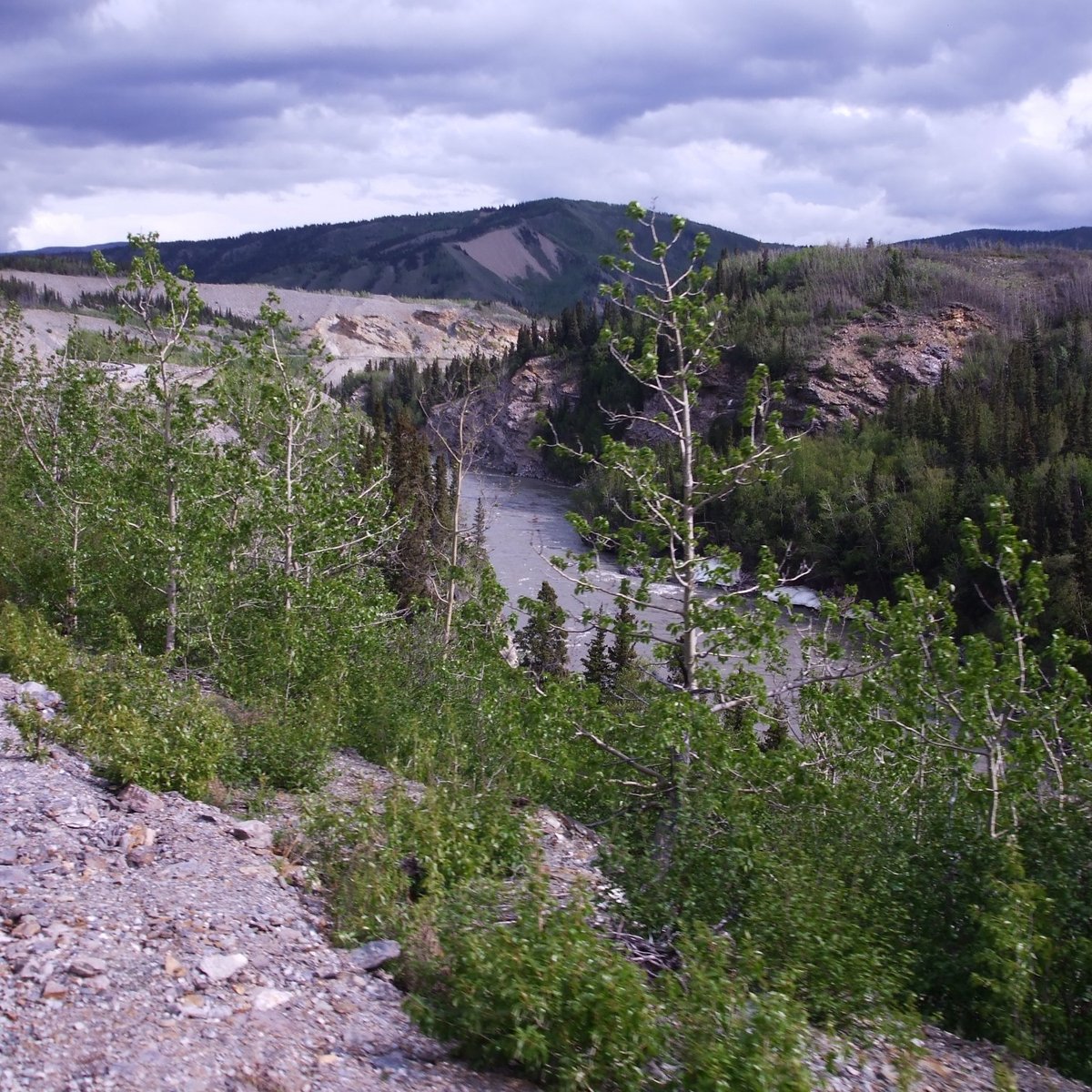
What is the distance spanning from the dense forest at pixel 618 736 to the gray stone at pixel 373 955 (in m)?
0.14

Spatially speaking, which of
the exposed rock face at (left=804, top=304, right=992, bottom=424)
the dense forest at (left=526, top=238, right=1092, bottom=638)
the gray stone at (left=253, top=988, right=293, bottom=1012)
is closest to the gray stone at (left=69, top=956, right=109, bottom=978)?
the gray stone at (left=253, top=988, right=293, bottom=1012)

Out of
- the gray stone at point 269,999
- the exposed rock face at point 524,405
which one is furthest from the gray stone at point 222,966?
the exposed rock face at point 524,405

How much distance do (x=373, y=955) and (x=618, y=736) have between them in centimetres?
410

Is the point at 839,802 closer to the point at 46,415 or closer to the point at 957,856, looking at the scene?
the point at 957,856

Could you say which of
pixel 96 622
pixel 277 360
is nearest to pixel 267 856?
pixel 96 622

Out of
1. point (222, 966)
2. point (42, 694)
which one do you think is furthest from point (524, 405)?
point (222, 966)

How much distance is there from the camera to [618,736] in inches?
376

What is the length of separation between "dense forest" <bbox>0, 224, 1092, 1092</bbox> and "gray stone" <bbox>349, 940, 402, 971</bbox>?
140mm

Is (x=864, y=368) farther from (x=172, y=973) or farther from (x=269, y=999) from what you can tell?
(x=172, y=973)

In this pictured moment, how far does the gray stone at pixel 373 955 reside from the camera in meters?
5.80

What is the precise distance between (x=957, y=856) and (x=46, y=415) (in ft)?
63.6

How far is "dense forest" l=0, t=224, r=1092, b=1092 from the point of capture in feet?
16.5

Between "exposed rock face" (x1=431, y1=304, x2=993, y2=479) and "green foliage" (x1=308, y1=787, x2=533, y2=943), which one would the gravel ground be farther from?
"exposed rock face" (x1=431, y1=304, x2=993, y2=479)

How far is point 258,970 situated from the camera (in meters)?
5.43
